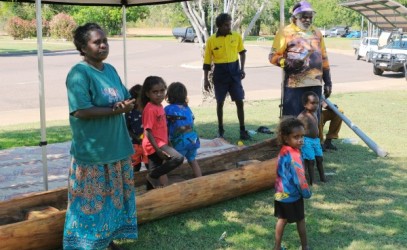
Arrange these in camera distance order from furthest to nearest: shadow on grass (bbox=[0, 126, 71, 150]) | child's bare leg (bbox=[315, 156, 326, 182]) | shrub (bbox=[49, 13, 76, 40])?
shrub (bbox=[49, 13, 76, 40])
shadow on grass (bbox=[0, 126, 71, 150])
child's bare leg (bbox=[315, 156, 326, 182])

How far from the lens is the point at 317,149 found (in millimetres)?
6281

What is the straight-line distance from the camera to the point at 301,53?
640cm

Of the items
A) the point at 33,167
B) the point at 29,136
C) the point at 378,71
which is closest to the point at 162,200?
the point at 33,167

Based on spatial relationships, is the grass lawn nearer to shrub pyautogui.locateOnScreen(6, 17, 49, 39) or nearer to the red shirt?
the red shirt

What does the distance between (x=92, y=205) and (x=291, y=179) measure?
149 cm

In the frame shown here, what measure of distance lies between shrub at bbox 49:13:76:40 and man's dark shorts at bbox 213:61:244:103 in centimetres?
4017

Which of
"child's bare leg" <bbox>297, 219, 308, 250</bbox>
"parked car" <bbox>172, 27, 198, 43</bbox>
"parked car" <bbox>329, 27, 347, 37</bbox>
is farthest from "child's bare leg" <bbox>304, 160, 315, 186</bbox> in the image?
"parked car" <bbox>329, 27, 347, 37</bbox>

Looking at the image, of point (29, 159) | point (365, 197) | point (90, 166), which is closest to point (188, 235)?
point (90, 166)

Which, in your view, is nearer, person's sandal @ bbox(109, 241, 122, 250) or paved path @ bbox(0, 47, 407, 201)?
person's sandal @ bbox(109, 241, 122, 250)

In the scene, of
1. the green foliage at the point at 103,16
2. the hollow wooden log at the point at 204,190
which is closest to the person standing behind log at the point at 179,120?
the hollow wooden log at the point at 204,190

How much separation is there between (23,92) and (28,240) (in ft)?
41.8

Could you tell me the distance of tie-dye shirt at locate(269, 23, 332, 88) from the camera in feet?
21.0

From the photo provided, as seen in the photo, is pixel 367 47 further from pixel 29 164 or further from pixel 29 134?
pixel 29 164

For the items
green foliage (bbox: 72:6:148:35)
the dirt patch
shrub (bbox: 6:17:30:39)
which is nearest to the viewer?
shrub (bbox: 6:17:30:39)
